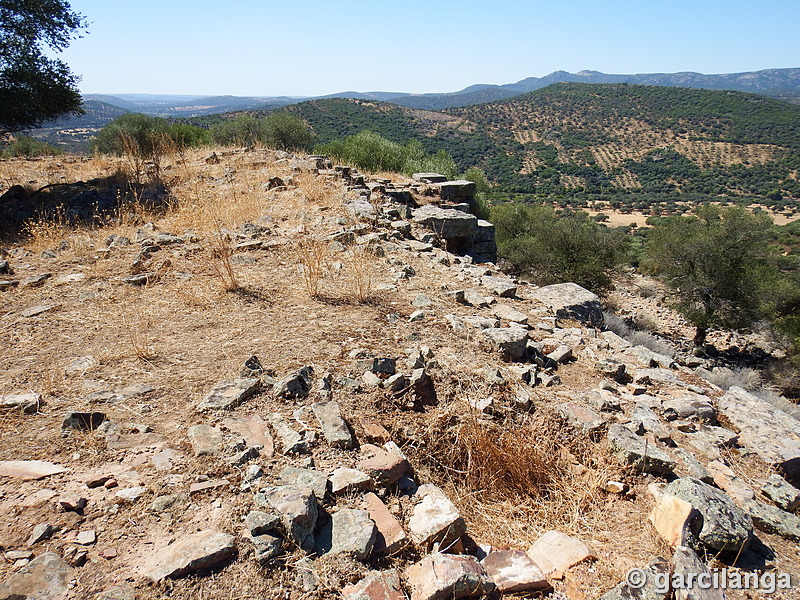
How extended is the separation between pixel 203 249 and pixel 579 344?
5187mm

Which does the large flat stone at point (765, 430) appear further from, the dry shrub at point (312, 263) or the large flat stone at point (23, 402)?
the large flat stone at point (23, 402)

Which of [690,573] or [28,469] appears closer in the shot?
[690,573]

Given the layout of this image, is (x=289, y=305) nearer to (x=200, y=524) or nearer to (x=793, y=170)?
(x=200, y=524)

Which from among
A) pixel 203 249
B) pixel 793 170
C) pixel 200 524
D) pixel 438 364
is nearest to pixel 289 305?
pixel 438 364

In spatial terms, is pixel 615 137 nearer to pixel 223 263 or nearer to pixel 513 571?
pixel 223 263

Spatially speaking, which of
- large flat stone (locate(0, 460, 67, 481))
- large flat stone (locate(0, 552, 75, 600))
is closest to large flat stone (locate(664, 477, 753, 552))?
large flat stone (locate(0, 552, 75, 600))

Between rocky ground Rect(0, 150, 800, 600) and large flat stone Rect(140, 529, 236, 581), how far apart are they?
0.04ft

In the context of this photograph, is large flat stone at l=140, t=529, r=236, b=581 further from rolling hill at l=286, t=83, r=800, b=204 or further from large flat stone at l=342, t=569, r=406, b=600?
rolling hill at l=286, t=83, r=800, b=204

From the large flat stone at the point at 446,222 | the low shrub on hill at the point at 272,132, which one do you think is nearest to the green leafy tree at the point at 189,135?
the low shrub on hill at the point at 272,132

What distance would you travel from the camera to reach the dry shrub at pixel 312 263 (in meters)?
5.25

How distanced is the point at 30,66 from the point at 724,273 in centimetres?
2148

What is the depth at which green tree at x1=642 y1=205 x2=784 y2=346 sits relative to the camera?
1600cm

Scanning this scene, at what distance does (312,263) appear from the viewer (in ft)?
19.0

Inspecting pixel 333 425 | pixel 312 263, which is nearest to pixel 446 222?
pixel 312 263
